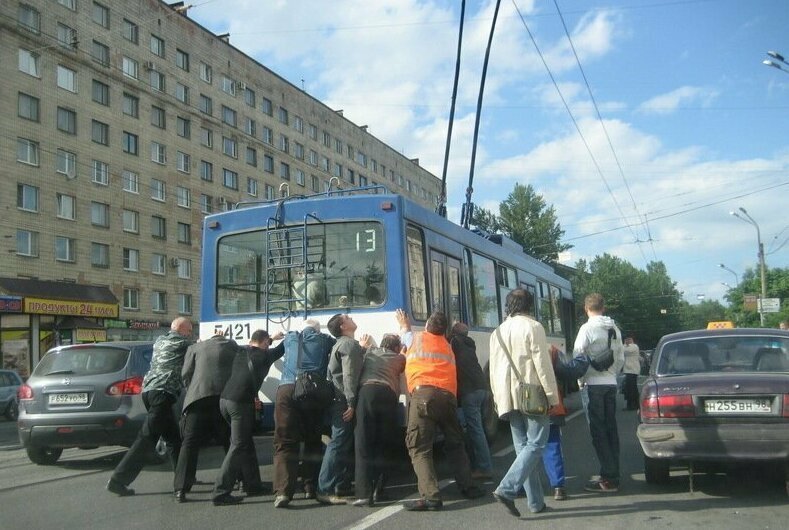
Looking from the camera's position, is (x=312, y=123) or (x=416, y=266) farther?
(x=312, y=123)

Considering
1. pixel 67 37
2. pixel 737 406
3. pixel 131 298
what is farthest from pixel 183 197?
pixel 737 406

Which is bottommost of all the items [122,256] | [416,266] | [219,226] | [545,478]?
[545,478]

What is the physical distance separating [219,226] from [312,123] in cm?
5156

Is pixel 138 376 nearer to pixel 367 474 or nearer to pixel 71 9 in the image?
pixel 367 474

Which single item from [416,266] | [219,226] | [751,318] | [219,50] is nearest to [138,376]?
[219,226]

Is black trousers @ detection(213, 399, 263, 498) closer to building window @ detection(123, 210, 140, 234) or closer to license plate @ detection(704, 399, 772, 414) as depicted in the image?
license plate @ detection(704, 399, 772, 414)

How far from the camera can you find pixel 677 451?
679 cm

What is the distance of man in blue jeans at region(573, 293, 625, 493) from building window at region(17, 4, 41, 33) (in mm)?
34861

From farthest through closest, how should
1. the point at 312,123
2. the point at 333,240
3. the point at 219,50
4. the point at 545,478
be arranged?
the point at 312,123 < the point at 219,50 < the point at 333,240 < the point at 545,478

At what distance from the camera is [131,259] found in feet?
133

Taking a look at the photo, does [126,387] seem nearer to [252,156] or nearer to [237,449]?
[237,449]

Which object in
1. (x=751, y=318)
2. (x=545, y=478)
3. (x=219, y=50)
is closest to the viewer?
(x=545, y=478)

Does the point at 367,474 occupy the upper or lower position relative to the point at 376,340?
lower

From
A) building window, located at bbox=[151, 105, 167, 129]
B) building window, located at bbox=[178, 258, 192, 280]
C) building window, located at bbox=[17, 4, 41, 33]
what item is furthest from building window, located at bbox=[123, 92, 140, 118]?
building window, located at bbox=[178, 258, 192, 280]
